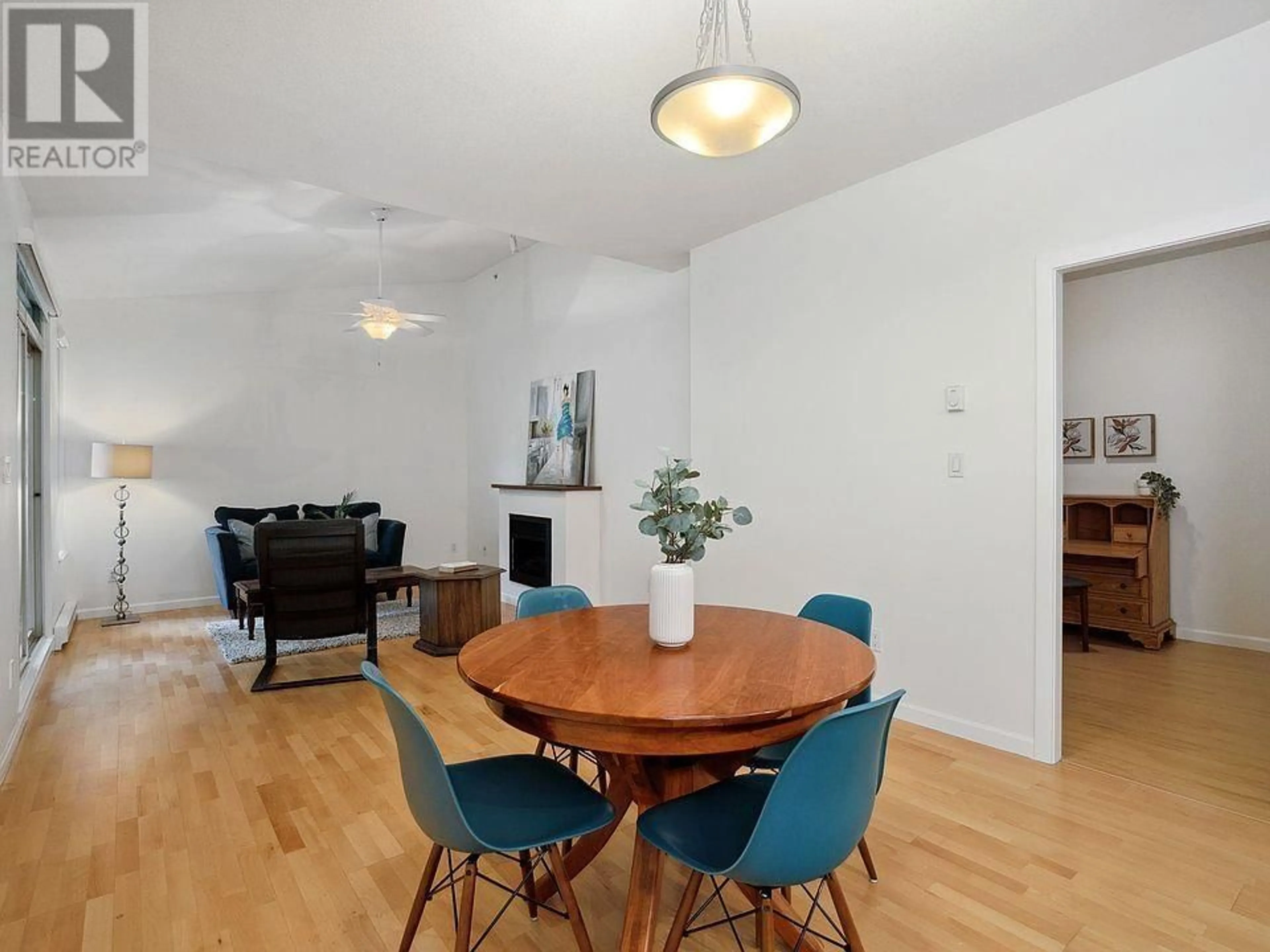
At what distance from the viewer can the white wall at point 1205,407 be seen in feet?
14.5

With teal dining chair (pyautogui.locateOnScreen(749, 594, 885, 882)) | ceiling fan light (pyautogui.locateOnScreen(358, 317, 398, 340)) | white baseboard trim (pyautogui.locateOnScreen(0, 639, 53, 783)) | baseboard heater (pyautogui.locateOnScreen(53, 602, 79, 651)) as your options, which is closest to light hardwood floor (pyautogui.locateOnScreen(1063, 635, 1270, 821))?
teal dining chair (pyautogui.locateOnScreen(749, 594, 885, 882))

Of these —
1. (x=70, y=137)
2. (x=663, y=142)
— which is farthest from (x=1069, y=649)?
(x=70, y=137)

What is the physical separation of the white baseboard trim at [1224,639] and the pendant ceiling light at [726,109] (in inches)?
195

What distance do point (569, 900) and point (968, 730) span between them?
2.21 metres

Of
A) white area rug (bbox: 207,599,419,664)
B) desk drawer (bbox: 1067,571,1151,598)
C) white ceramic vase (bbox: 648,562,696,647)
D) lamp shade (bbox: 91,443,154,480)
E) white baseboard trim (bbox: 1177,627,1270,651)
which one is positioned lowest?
white area rug (bbox: 207,599,419,664)

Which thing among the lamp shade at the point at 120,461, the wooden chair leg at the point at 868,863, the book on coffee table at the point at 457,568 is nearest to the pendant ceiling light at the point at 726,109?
the wooden chair leg at the point at 868,863

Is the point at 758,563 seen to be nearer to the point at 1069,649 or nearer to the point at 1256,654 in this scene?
the point at 1069,649

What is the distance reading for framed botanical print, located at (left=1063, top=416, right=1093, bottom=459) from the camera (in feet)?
17.0

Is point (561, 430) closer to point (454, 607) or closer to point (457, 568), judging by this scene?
point (457, 568)

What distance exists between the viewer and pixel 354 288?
7.05 m

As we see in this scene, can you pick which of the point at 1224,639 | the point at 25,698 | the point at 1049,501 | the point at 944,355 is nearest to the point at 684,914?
the point at 1049,501

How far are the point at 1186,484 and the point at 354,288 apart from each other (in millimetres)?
7560

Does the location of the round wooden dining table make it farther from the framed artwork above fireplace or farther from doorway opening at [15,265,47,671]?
the framed artwork above fireplace

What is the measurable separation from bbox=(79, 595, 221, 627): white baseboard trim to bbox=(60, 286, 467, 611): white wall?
2 cm
